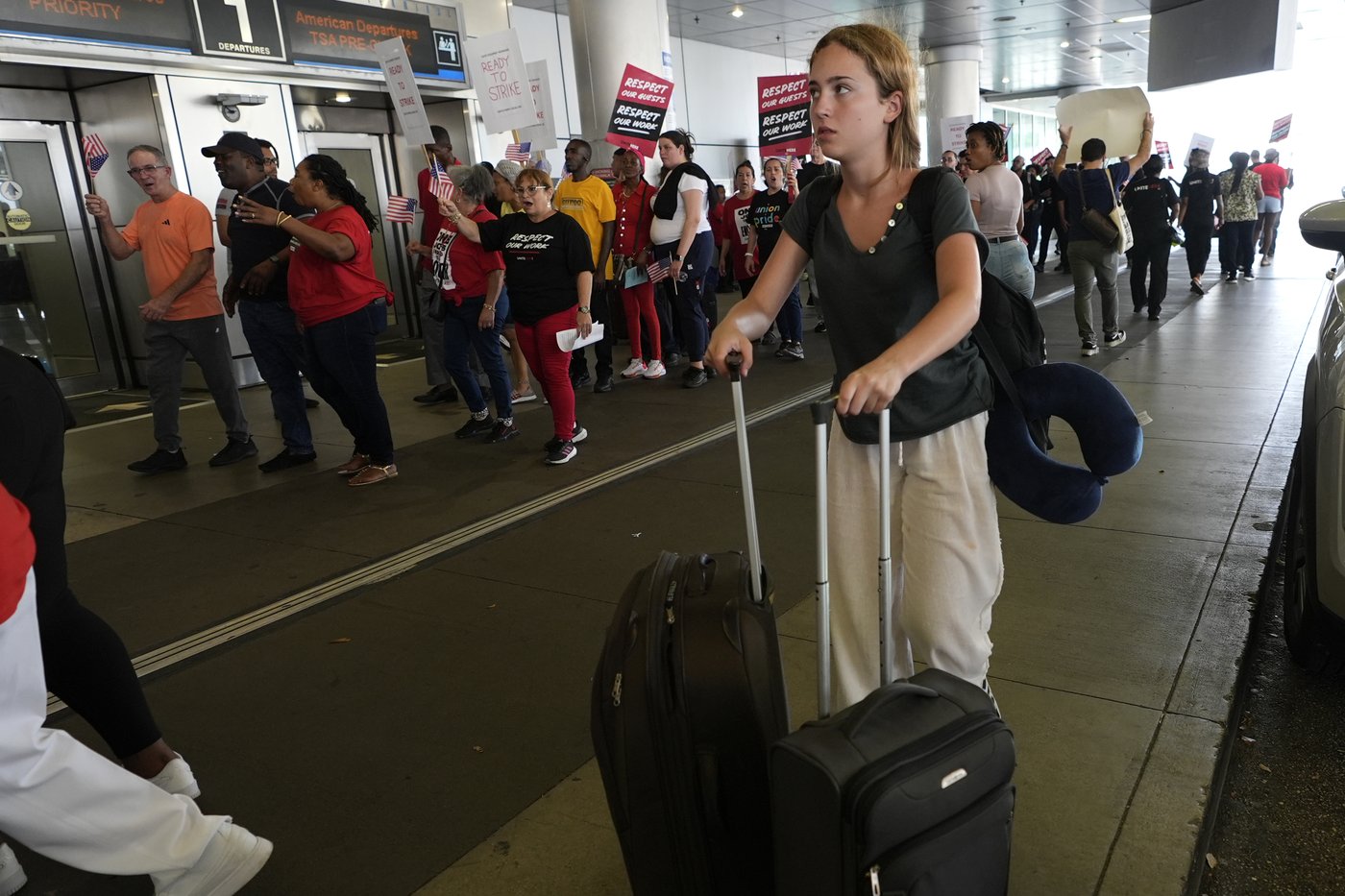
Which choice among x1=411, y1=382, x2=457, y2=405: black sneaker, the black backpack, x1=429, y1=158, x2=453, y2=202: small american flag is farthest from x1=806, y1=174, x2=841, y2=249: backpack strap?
x1=411, y1=382, x2=457, y2=405: black sneaker

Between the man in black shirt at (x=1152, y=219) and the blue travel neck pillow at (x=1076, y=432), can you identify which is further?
the man in black shirt at (x=1152, y=219)

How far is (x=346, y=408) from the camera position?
5805 mm

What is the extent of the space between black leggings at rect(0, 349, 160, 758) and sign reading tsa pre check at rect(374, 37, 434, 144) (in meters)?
4.99

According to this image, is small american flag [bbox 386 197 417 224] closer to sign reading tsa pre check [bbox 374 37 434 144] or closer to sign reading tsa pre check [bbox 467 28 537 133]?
sign reading tsa pre check [bbox 374 37 434 144]

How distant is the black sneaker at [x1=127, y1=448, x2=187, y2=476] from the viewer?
6344 mm

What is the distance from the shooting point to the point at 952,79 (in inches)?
941

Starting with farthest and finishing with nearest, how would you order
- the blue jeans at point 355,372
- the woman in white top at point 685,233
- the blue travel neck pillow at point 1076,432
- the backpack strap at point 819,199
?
the woman in white top at point 685,233
the blue jeans at point 355,372
the backpack strap at point 819,199
the blue travel neck pillow at point 1076,432

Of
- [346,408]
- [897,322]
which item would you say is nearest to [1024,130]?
[346,408]

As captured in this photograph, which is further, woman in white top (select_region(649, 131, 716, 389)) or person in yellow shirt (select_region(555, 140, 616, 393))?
woman in white top (select_region(649, 131, 716, 389))

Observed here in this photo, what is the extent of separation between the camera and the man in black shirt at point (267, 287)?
571 centimetres

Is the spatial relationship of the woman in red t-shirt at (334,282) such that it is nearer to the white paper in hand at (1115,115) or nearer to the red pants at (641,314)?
the red pants at (641,314)

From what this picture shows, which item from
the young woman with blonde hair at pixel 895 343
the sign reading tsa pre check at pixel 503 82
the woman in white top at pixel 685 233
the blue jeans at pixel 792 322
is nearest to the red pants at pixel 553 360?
the woman in white top at pixel 685 233

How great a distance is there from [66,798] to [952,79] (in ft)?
83.3

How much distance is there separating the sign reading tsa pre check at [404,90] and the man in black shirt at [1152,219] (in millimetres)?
6886
